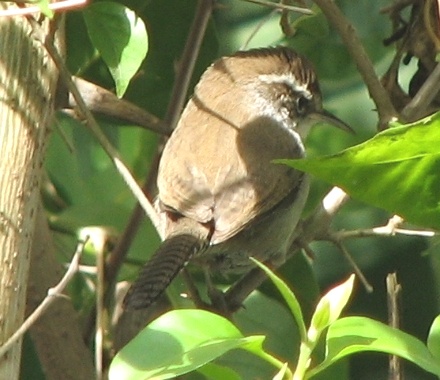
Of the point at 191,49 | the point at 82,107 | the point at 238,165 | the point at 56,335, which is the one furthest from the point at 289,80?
the point at 82,107

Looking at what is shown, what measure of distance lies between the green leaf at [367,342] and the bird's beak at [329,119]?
1.36 meters

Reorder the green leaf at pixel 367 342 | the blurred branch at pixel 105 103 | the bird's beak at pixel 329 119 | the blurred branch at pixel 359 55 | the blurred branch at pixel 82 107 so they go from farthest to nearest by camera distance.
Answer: the bird's beak at pixel 329 119
the blurred branch at pixel 105 103
the blurred branch at pixel 359 55
the blurred branch at pixel 82 107
the green leaf at pixel 367 342

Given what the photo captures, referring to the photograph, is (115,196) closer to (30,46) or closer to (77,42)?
(77,42)

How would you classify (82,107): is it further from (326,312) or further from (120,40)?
(326,312)

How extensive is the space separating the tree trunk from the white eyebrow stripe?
4.89ft

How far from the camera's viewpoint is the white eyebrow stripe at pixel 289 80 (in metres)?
3.30

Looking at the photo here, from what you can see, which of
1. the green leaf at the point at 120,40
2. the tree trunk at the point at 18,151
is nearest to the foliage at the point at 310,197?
the green leaf at the point at 120,40

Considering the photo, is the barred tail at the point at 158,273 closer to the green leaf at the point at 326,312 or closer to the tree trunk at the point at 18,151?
the tree trunk at the point at 18,151

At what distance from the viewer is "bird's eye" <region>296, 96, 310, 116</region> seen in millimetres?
3361

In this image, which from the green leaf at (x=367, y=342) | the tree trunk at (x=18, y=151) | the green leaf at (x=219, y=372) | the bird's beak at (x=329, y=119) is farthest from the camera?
the bird's beak at (x=329, y=119)

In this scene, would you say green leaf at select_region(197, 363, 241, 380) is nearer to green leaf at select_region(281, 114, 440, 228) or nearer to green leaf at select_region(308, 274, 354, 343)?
green leaf at select_region(308, 274, 354, 343)

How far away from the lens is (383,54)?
2.84 meters

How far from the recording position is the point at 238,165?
2947mm

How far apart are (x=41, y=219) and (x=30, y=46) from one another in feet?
1.97
